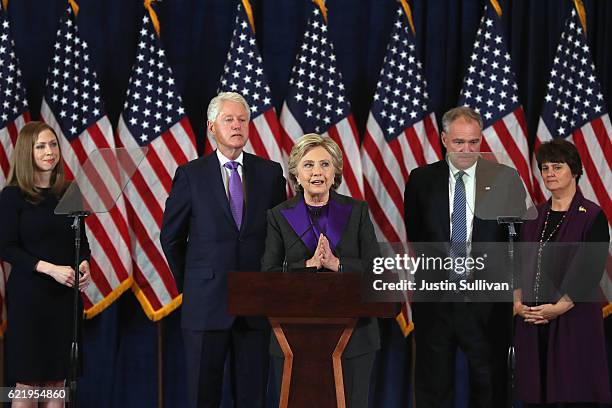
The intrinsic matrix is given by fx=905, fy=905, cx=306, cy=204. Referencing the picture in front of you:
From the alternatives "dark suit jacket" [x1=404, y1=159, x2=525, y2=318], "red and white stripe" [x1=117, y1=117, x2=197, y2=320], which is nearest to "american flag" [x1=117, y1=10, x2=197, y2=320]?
"red and white stripe" [x1=117, y1=117, x2=197, y2=320]

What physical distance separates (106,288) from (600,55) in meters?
3.50

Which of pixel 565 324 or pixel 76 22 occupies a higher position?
pixel 76 22

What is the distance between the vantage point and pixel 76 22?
5516 mm

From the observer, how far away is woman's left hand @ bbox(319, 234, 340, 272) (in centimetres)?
346

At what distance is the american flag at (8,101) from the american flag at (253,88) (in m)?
1.14

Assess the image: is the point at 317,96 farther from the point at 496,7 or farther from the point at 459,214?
the point at 459,214

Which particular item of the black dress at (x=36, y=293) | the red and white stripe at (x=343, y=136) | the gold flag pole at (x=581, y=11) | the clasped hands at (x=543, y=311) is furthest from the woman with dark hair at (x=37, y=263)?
the gold flag pole at (x=581, y=11)

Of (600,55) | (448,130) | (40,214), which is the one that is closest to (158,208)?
(40,214)

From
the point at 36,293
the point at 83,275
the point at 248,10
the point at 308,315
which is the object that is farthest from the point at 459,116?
the point at 36,293

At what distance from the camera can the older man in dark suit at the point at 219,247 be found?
403 centimetres

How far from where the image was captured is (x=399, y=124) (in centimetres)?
556

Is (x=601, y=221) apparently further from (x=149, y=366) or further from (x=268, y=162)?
(x=149, y=366)

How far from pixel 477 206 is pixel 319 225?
2.30 feet

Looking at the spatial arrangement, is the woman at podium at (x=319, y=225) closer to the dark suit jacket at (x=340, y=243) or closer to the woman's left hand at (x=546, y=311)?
the dark suit jacket at (x=340, y=243)
